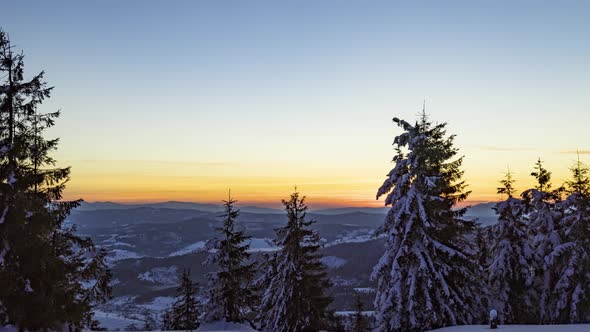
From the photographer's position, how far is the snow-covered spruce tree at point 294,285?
31500 mm

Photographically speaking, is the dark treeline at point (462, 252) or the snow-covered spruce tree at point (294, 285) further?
the snow-covered spruce tree at point (294, 285)

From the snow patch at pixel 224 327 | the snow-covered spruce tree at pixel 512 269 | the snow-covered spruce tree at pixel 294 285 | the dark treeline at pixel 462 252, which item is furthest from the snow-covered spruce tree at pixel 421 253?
the snow patch at pixel 224 327

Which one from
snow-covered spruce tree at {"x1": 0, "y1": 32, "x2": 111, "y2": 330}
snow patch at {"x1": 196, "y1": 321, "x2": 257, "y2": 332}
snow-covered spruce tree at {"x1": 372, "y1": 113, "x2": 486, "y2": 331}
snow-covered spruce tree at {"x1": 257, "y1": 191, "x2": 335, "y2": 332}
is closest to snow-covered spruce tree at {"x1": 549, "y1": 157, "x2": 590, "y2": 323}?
snow-covered spruce tree at {"x1": 372, "y1": 113, "x2": 486, "y2": 331}

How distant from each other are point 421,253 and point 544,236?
42.0ft

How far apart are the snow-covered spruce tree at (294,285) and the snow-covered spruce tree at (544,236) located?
533 inches

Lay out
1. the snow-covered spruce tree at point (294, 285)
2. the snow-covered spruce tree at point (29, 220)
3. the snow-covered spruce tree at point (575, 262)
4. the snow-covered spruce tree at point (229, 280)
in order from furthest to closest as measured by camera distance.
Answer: the snow-covered spruce tree at point (229, 280) < the snow-covered spruce tree at point (294, 285) < the snow-covered spruce tree at point (575, 262) < the snow-covered spruce tree at point (29, 220)

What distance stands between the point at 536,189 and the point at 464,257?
10792mm

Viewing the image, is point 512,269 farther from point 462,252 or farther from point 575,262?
point 462,252

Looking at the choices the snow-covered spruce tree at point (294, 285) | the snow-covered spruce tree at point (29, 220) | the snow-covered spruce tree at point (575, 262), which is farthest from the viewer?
the snow-covered spruce tree at point (294, 285)

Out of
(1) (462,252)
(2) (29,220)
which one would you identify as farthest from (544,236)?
(2) (29,220)

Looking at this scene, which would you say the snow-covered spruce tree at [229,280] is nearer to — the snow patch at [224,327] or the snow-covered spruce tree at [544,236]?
the snow patch at [224,327]

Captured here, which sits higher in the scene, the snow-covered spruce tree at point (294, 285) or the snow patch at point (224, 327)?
the snow-covered spruce tree at point (294, 285)

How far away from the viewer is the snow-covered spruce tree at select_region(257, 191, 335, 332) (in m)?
31.5

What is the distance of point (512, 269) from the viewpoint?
97.0 ft
